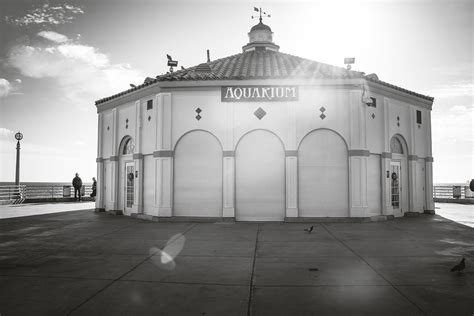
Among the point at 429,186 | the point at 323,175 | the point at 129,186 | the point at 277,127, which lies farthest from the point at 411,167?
the point at 129,186

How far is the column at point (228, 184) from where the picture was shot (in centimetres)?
1206

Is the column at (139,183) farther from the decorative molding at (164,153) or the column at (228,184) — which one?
the column at (228,184)

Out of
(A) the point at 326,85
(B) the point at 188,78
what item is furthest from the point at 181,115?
(A) the point at 326,85

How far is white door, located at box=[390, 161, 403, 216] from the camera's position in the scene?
13680 mm

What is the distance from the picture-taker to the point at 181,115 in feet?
41.3

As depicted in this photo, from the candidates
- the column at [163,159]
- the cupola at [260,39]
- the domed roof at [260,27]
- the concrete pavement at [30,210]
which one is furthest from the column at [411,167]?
the concrete pavement at [30,210]

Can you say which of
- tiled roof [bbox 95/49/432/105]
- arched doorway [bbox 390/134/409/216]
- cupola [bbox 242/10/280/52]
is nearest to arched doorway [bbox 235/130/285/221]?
tiled roof [bbox 95/49/432/105]

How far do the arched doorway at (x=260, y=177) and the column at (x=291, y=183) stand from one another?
0.72 feet

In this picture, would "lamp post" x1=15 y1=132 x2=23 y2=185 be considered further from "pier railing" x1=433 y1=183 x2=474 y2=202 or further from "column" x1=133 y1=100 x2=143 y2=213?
"pier railing" x1=433 y1=183 x2=474 y2=202

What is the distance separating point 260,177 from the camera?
12.2 metres

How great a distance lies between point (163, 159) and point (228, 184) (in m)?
2.72

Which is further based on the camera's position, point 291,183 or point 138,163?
point 138,163

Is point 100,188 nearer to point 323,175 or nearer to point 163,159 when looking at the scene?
point 163,159

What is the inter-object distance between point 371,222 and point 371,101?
4.49 m
